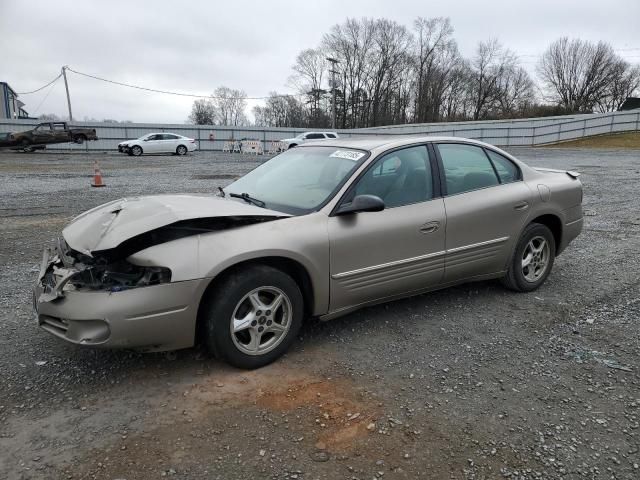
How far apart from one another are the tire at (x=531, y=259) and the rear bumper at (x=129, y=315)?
9.94 ft

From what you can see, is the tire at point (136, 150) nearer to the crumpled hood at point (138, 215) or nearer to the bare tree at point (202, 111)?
the crumpled hood at point (138, 215)

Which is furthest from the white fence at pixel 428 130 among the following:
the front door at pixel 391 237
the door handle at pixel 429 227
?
the door handle at pixel 429 227

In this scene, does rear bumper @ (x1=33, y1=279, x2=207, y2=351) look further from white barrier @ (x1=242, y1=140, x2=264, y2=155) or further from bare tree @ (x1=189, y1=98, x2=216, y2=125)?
bare tree @ (x1=189, y1=98, x2=216, y2=125)

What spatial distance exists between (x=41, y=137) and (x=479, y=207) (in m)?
28.6

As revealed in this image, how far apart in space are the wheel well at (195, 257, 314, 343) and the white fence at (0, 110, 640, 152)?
1082 inches

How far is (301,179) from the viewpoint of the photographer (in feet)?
13.0

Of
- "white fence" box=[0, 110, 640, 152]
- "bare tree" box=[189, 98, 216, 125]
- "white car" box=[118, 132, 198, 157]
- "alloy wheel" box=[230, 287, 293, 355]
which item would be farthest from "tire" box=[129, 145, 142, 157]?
"bare tree" box=[189, 98, 216, 125]

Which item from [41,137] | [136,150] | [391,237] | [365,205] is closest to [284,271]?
[365,205]

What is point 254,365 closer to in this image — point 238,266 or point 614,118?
point 238,266

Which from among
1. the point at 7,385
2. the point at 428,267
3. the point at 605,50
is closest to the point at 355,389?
the point at 428,267

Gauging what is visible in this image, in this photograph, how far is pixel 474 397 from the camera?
9.56ft

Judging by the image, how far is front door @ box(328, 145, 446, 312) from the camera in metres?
3.46

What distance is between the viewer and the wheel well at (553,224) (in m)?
4.76

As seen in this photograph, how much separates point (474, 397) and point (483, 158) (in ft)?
7.87
